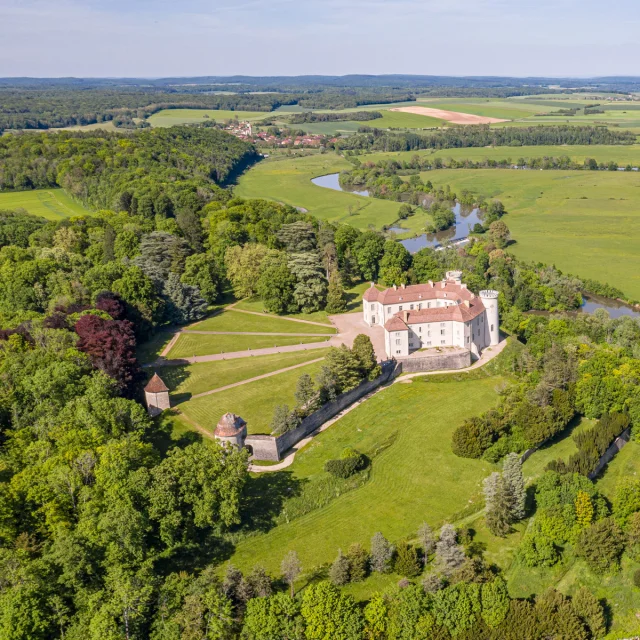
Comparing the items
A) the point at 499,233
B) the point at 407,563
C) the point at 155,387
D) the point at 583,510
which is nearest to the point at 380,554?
the point at 407,563

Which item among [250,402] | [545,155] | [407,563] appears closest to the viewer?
[407,563]

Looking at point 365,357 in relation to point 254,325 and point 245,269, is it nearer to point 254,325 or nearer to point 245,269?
point 254,325

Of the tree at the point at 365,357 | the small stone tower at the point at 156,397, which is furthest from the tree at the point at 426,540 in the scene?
the small stone tower at the point at 156,397

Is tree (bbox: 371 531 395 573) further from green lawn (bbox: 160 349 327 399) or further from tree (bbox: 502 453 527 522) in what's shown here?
green lawn (bbox: 160 349 327 399)

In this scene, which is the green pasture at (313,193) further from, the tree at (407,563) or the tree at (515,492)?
the tree at (407,563)

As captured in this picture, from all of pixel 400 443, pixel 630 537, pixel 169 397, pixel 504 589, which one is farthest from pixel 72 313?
pixel 630 537

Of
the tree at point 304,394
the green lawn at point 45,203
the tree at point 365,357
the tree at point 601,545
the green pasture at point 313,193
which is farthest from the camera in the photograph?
the green pasture at point 313,193

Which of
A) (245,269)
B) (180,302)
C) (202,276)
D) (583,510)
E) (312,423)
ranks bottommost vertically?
(583,510)
